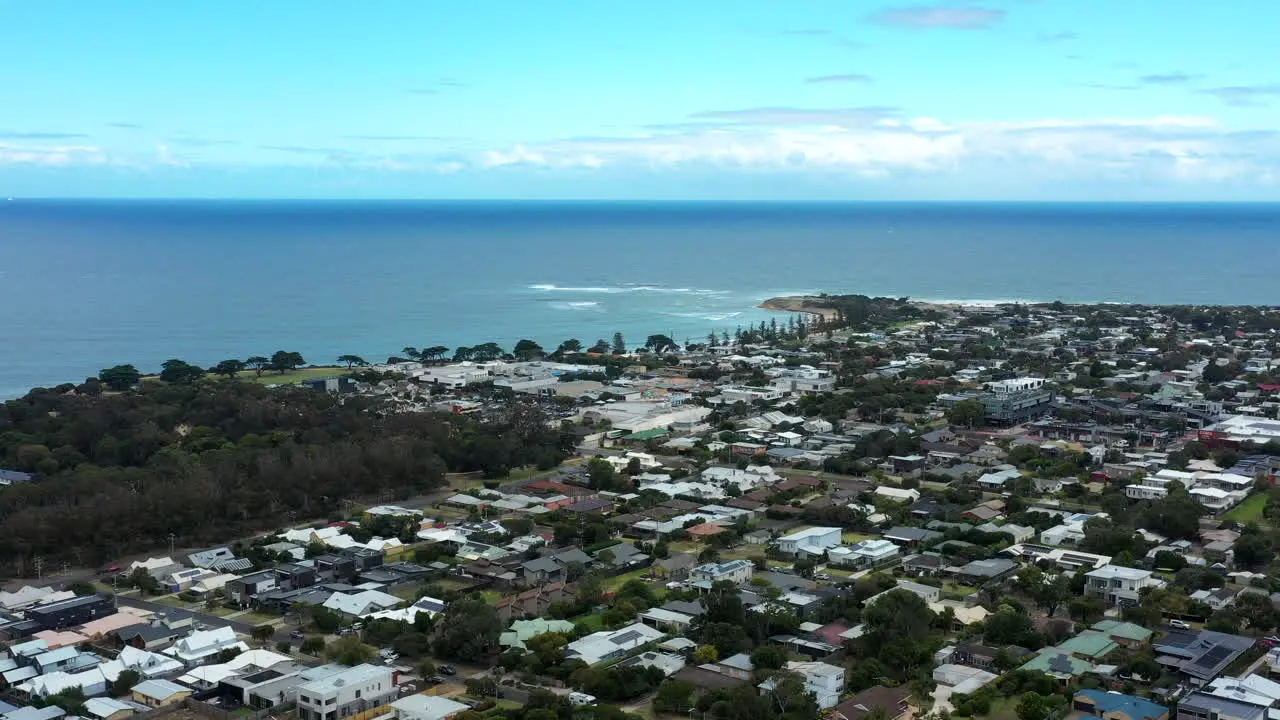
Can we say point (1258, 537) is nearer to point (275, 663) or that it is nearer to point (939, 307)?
point (275, 663)

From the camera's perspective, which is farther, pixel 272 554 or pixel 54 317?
pixel 54 317

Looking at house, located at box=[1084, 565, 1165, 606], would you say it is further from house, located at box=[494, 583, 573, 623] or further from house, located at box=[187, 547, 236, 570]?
house, located at box=[187, 547, 236, 570]

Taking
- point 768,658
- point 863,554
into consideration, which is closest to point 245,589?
point 768,658

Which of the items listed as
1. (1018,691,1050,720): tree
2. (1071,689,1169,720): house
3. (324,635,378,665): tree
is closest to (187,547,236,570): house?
(324,635,378,665): tree

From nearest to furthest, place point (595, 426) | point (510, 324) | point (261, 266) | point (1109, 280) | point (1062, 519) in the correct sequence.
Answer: point (1062, 519), point (595, 426), point (510, 324), point (1109, 280), point (261, 266)

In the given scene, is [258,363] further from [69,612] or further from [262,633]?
[262,633]

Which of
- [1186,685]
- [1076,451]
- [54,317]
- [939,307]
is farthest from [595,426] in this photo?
[54,317]
